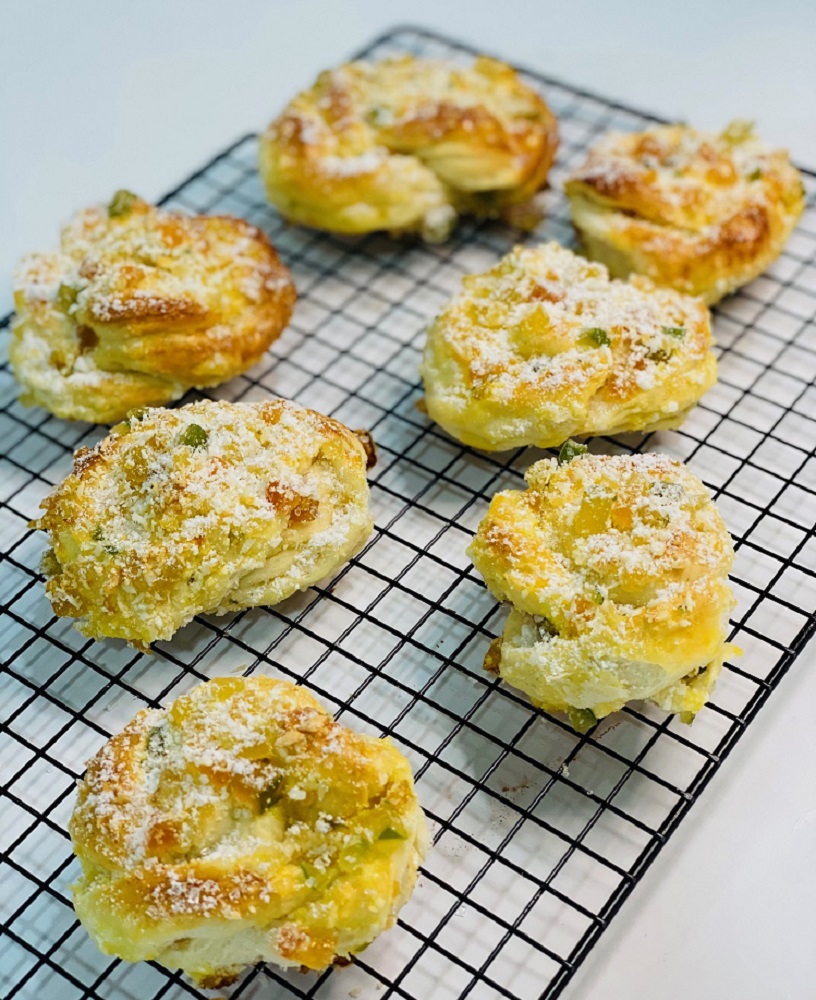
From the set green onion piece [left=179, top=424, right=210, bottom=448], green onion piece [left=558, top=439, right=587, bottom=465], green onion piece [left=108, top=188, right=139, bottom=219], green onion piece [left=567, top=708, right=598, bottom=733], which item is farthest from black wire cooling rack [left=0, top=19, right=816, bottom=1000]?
green onion piece [left=108, top=188, right=139, bottom=219]

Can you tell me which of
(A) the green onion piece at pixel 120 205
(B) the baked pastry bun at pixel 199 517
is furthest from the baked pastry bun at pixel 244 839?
(A) the green onion piece at pixel 120 205

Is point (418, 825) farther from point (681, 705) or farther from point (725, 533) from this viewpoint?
point (725, 533)

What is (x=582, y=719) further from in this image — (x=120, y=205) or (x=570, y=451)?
(x=120, y=205)

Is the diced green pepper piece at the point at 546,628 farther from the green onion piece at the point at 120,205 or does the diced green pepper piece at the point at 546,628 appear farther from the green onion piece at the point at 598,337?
the green onion piece at the point at 120,205

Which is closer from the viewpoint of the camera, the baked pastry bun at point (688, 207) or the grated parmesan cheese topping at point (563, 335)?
the grated parmesan cheese topping at point (563, 335)

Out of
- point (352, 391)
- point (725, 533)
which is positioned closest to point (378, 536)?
point (352, 391)

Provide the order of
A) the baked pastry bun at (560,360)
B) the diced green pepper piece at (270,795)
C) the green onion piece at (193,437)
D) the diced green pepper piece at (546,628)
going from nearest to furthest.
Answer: the diced green pepper piece at (270,795) < the diced green pepper piece at (546,628) < the green onion piece at (193,437) < the baked pastry bun at (560,360)

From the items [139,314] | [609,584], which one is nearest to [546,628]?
[609,584]
